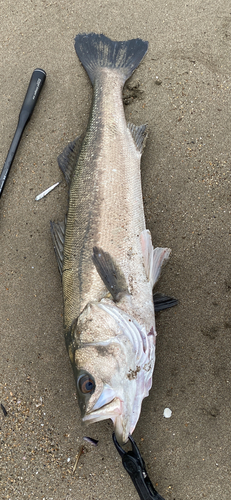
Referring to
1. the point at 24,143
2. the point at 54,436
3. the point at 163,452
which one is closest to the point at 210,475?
the point at 163,452

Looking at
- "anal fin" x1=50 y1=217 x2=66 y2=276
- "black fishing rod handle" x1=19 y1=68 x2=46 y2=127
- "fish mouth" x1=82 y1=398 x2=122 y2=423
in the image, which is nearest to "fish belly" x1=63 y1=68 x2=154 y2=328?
"anal fin" x1=50 y1=217 x2=66 y2=276

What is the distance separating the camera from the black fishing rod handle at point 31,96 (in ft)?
10.5

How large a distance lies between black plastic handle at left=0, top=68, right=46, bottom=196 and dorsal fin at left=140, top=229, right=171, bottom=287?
1662 millimetres

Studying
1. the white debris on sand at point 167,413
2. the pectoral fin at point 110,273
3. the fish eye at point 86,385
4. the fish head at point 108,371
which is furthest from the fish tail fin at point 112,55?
the white debris on sand at point 167,413

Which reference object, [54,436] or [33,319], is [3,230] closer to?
[33,319]

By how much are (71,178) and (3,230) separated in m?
0.99

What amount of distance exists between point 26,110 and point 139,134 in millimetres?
1257

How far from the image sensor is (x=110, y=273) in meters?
2.28

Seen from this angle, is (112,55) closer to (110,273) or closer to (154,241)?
(154,241)

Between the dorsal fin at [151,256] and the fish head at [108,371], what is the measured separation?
0.48m

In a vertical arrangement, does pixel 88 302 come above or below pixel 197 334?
above

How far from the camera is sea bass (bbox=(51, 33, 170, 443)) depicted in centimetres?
204

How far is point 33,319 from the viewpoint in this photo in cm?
298

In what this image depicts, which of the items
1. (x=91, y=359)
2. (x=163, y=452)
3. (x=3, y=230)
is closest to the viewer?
(x=91, y=359)
